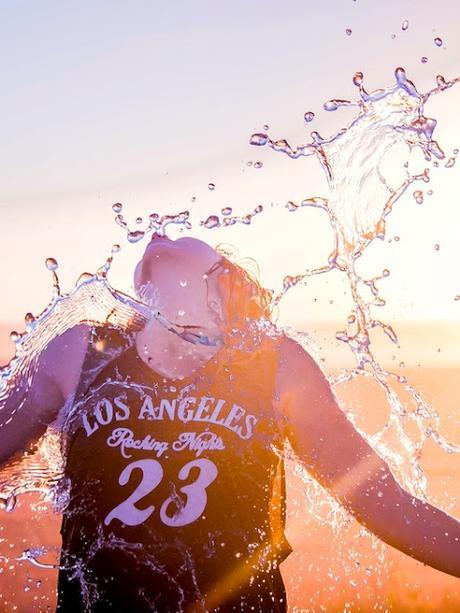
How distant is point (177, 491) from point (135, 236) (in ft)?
3.71

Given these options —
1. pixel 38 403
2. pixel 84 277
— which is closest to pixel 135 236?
pixel 84 277

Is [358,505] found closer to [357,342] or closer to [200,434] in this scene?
[200,434]

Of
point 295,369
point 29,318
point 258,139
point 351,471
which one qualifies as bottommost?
point 351,471

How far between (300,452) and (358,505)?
267mm

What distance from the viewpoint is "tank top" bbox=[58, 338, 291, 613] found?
2.30m

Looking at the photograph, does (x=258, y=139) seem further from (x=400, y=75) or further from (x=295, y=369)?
(x=295, y=369)

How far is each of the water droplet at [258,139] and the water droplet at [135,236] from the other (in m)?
0.62

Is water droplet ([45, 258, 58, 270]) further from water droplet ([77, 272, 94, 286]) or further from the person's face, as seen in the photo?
the person's face

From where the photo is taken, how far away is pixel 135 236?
302 centimetres

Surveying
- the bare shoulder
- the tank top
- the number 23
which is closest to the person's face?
the tank top

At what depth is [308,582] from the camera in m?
4.87

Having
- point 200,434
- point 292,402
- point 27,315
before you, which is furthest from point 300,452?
point 27,315

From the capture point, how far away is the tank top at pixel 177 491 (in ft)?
7.54

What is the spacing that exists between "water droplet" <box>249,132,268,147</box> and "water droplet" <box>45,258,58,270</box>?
0.98m
